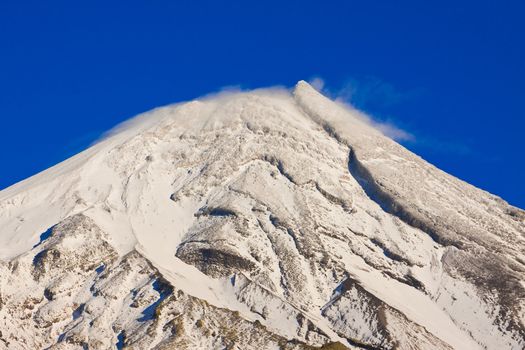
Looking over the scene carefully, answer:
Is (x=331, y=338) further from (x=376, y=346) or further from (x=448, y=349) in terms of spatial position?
(x=448, y=349)

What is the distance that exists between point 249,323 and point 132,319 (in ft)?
83.3

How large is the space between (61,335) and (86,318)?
6588mm

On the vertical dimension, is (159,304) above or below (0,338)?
above

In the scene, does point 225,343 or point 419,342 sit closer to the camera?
point 225,343

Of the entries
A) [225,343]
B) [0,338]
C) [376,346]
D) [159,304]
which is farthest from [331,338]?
[0,338]

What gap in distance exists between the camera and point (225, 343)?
186750 mm

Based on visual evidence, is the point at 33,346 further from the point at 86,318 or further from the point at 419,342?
the point at 419,342

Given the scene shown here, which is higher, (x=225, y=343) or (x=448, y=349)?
(x=448, y=349)

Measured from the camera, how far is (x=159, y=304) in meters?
199

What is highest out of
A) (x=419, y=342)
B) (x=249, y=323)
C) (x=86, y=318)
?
(x=419, y=342)

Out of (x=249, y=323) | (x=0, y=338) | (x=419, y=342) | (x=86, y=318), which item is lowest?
(x=0, y=338)

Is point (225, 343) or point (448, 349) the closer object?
point (225, 343)

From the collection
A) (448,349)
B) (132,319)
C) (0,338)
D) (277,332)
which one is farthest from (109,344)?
(448,349)

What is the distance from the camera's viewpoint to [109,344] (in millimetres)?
188875
